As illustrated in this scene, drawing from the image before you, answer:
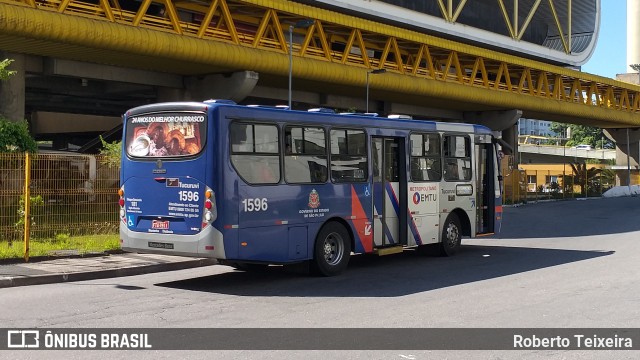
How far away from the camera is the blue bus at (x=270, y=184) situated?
38.0 ft

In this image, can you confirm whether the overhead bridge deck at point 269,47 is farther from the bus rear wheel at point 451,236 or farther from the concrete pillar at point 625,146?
the concrete pillar at point 625,146

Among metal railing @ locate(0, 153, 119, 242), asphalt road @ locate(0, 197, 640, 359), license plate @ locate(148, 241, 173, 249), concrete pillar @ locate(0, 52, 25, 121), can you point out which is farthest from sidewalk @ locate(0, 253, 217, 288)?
concrete pillar @ locate(0, 52, 25, 121)

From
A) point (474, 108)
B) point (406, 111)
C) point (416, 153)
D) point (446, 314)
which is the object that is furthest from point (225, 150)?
point (474, 108)

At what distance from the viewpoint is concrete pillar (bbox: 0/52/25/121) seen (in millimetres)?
29734

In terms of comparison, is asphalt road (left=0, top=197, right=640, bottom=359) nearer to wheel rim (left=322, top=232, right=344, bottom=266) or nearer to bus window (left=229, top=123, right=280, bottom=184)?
wheel rim (left=322, top=232, right=344, bottom=266)

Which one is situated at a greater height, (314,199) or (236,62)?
(236,62)

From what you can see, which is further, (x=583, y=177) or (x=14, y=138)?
(x=583, y=177)

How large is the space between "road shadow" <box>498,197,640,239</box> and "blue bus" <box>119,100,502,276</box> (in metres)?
8.52

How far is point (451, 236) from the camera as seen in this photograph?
16.9 meters

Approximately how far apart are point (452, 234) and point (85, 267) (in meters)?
8.18

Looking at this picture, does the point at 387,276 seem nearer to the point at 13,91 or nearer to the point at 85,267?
the point at 85,267

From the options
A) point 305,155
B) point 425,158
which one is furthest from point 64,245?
point 425,158

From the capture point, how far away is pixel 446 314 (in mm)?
9727

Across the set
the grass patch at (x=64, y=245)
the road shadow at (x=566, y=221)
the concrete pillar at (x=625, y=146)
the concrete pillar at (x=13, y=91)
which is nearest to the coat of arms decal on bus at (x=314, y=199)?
the grass patch at (x=64, y=245)
